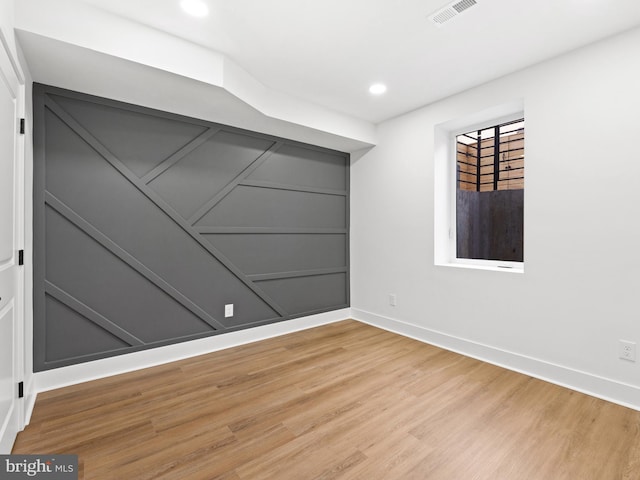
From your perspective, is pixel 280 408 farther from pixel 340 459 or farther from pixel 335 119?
pixel 335 119

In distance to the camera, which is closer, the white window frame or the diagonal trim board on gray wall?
the diagonal trim board on gray wall

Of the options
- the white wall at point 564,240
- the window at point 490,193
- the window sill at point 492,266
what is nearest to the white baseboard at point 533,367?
the white wall at point 564,240

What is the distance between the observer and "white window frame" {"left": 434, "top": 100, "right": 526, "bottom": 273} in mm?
3197

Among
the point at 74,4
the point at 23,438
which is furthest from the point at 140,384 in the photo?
the point at 74,4

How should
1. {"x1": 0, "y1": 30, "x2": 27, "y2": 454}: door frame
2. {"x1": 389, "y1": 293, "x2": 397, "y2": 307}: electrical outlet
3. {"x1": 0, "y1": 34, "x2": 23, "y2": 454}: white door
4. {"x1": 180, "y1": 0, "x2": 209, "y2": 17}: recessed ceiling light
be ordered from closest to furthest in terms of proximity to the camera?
{"x1": 0, "y1": 34, "x2": 23, "y2": 454}: white door < {"x1": 0, "y1": 30, "x2": 27, "y2": 454}: door frame < {"x1": 180, "y1": 0, "x2": 209, "y2": 17}: recessed ceiling light < {"x1": 389, "y1": 293, "x2": 397, "y2": 307}: electrical outlet

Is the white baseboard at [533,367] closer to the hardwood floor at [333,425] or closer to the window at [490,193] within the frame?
the hardwood floor at [333,425]

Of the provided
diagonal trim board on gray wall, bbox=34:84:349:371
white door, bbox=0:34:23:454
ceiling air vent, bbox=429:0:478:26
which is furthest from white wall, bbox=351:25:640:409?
white door, bbox=0:34:23:454

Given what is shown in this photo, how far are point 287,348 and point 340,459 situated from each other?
163 cm

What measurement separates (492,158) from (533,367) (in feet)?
6.70

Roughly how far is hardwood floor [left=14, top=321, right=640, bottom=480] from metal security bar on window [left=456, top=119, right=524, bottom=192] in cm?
183

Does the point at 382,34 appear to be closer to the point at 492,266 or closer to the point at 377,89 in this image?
the point at 377,89

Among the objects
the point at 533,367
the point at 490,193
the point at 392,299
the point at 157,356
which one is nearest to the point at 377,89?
the point at 490,193

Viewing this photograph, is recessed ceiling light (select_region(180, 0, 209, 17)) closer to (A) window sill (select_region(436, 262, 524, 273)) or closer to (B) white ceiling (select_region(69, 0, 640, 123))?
(B) white ceiling (select_region(69, 0, 640, 123))

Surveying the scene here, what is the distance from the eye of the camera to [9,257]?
1.68m
